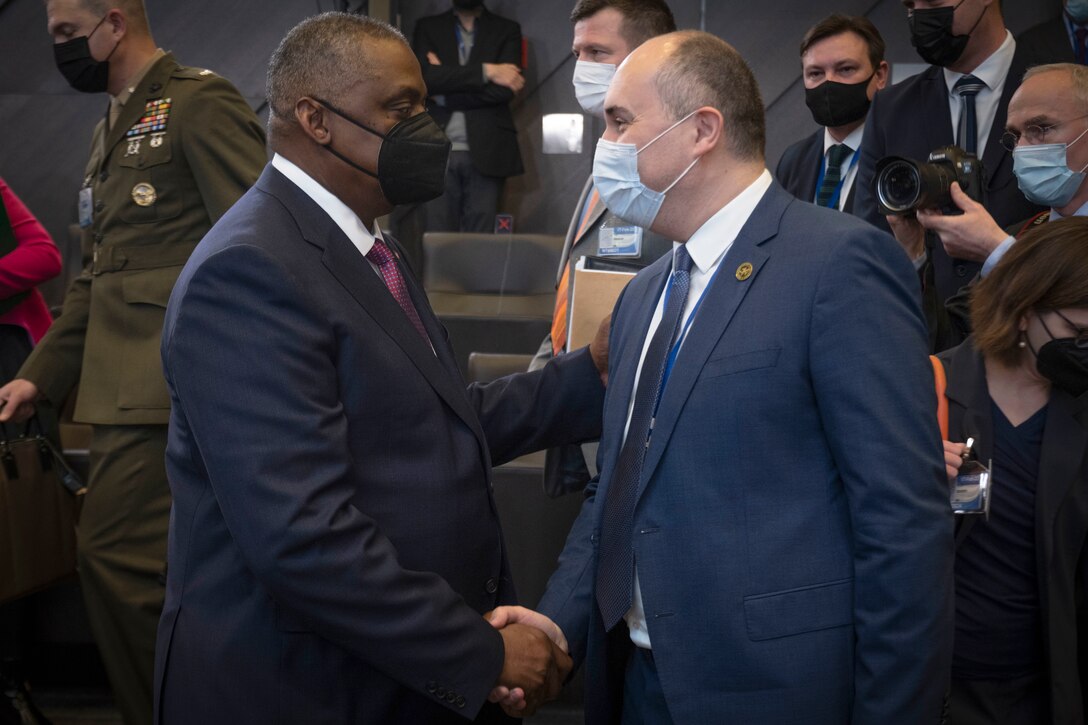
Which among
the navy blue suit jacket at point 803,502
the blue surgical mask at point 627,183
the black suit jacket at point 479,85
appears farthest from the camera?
the black suit jacket at point 479,85

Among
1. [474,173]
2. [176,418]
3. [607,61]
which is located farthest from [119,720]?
[474,173]

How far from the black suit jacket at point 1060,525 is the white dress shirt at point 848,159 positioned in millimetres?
1181

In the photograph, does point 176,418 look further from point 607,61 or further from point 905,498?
point 607,61

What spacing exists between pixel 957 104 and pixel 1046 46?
306mm

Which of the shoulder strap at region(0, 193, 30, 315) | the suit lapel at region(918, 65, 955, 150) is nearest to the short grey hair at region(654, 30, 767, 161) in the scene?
the suit lapel at region(918, 65, 955, 150)

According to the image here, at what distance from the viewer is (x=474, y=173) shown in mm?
6684

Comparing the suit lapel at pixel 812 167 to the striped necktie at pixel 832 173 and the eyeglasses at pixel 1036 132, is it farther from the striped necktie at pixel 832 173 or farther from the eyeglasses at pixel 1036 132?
the eyeglasses at pixel 1036 132

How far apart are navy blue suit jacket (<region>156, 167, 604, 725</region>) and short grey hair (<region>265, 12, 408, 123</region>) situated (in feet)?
0.54

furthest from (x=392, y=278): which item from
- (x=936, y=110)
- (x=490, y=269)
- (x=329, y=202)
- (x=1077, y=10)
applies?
(x=490, y=269)

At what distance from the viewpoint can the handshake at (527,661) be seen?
5.30 ft

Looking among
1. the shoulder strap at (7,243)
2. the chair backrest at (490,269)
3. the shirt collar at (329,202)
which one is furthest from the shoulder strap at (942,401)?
the chair backrest at (490,269)

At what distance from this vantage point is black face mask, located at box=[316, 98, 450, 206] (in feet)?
5.54

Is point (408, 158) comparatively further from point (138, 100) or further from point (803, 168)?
point (803, 168)

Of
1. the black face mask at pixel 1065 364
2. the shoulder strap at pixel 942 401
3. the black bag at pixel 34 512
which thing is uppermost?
the black face mask at pixel 1065 364
